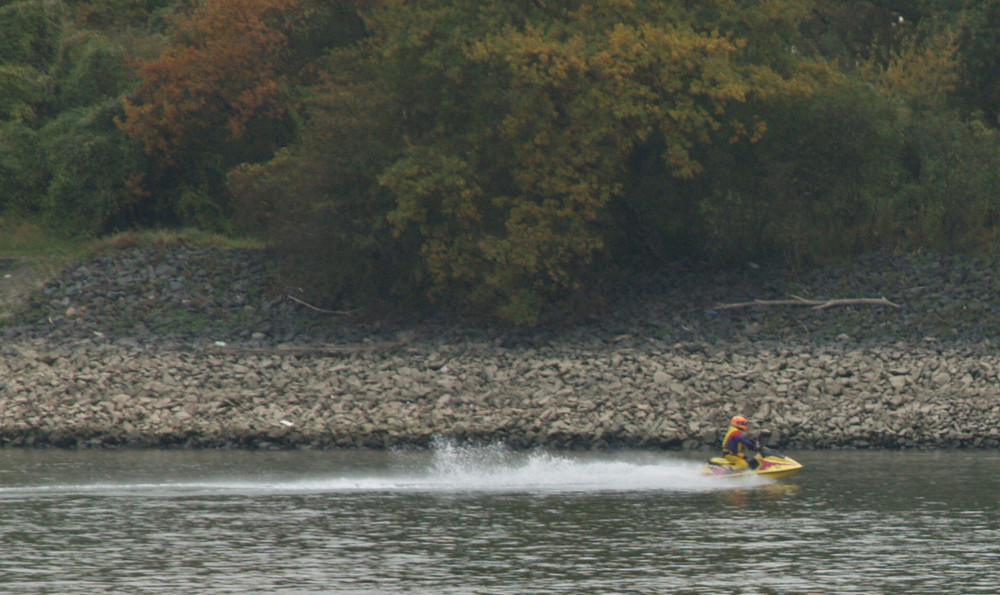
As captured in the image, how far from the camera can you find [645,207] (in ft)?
173

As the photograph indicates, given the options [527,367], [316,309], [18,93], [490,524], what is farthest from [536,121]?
[18,93]

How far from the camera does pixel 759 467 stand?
34.6 m

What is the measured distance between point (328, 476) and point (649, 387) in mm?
11848

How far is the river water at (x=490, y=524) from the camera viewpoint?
909 inches

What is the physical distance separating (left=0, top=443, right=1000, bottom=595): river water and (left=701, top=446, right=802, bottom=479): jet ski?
10.7 inches

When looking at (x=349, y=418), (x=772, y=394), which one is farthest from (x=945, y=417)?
(x=349, y=418)

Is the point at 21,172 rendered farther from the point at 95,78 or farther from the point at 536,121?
the point at 536,121

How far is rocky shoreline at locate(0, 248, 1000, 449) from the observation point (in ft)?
133

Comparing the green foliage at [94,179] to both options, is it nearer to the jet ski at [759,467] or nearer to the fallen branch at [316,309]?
the fallen branch at [316,309]

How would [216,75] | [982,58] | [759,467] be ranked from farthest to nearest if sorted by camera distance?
[982,58] → [216,75] → [759,467]

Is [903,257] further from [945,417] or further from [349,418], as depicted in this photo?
[349,418]

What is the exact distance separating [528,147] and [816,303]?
11.1m

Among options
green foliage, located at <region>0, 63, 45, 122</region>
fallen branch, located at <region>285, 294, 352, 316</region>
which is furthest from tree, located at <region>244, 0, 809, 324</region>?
green foliage, located at <region>0, 63, 45, 122</region>

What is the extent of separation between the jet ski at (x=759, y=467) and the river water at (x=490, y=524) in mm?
272
